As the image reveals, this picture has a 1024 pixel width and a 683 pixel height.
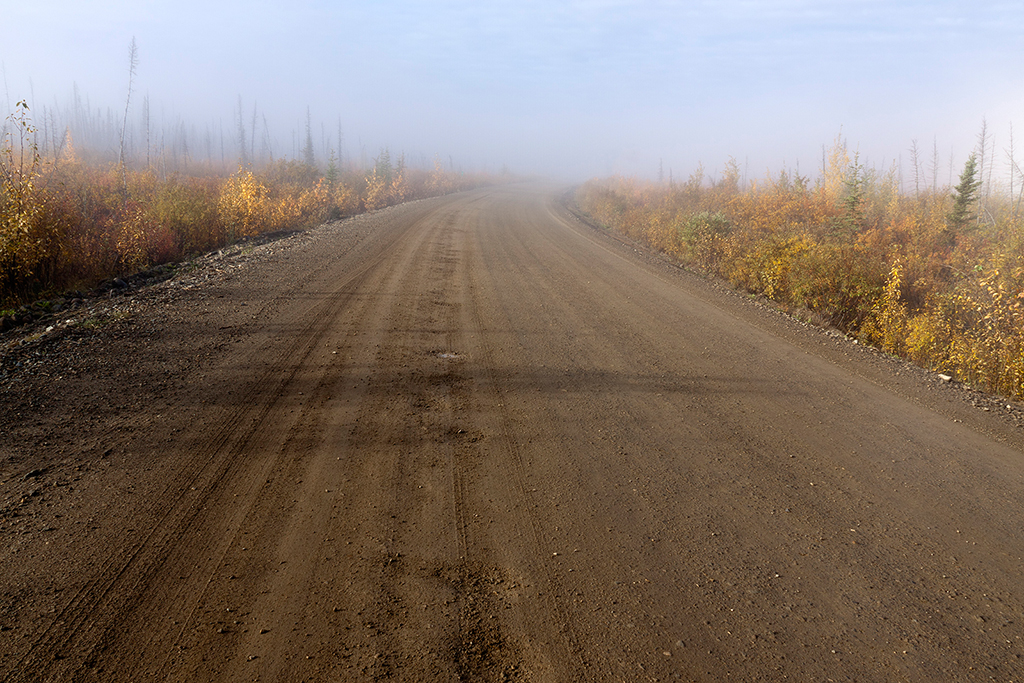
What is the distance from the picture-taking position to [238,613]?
2689mm

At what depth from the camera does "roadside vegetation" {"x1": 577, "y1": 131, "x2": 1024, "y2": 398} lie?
7.25 meters

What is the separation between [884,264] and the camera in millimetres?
10016

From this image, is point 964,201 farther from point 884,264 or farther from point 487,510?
point 487,510

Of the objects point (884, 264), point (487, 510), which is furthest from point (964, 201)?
point (487, 510)

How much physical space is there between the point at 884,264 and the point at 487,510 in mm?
9908

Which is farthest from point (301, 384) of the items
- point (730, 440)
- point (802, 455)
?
point (802, 455)

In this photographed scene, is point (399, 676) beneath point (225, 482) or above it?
beneath

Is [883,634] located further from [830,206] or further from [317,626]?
[830,206]

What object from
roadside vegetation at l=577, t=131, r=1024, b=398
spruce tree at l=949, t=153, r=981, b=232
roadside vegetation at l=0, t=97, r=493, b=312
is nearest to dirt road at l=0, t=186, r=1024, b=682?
roadside vegetation at l=577, t=131, r=1024, b=398

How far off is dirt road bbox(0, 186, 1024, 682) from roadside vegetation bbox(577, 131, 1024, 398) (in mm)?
1140

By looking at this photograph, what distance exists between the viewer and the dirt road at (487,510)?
2600 mm

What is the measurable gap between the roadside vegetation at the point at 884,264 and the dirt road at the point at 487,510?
1.14 m

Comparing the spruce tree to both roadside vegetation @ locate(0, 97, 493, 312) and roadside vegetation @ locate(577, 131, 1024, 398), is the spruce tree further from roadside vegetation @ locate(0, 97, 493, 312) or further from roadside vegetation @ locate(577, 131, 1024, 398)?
roadside vegetation @ locate(0, 97, 493, 312)

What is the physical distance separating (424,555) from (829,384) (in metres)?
5.40
